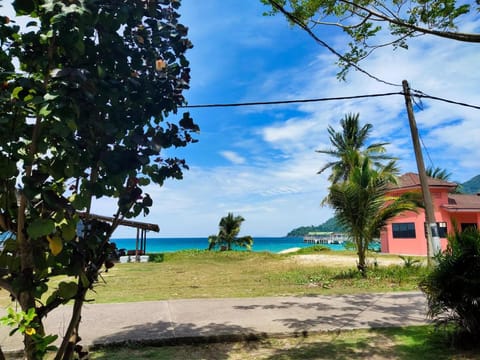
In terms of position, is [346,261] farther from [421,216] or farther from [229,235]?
[229,235]

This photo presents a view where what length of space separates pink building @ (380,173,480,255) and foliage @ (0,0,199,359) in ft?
76.4

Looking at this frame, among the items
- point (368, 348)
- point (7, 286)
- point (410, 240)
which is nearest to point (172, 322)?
point (368, 348)

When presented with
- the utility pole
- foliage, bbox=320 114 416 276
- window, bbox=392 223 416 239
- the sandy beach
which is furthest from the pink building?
the utility pole

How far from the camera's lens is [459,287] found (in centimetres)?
425

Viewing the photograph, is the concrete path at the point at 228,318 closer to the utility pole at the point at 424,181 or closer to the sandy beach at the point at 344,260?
the utility pole at the point at 424,181

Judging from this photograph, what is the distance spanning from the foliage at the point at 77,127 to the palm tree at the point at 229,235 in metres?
29.4

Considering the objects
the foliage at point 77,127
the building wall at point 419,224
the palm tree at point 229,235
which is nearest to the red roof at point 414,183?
the building wall at point 419,224

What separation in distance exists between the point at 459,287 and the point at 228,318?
3.48 meters

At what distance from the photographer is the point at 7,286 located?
2.47 metres

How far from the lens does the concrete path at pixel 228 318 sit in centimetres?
482

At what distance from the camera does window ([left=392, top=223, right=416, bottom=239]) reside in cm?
2477

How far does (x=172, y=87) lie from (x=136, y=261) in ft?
71.4

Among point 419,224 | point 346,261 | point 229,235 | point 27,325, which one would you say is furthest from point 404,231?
Answer: point 27,325

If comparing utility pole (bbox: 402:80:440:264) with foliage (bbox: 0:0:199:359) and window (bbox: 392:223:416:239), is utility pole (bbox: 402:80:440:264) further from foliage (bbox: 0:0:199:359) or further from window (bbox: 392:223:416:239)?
window (bbox: 392:223:416:239)
